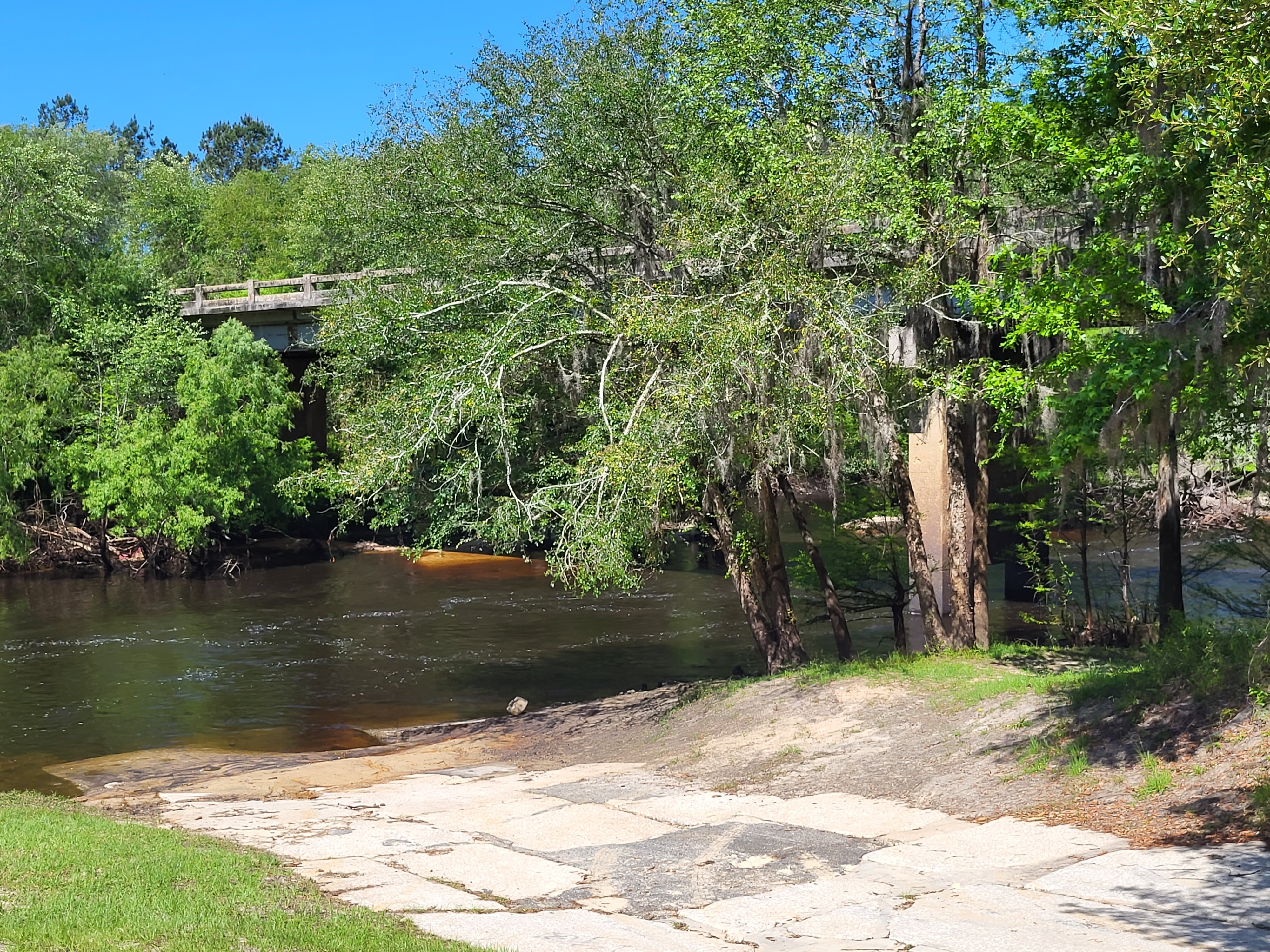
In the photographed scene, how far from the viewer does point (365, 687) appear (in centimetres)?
2475

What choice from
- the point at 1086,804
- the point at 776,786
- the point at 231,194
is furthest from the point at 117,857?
the point at 231,194

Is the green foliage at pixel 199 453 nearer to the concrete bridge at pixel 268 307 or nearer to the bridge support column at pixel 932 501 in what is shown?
the concrete bridge at pixel 268 307

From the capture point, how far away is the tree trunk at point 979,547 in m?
18.5

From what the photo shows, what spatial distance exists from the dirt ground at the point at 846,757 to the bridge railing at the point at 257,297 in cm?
2267

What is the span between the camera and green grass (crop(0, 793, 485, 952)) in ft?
23.8

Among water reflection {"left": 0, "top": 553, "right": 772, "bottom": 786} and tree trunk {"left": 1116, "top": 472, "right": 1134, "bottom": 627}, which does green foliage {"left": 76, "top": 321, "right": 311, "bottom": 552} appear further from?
tree trunk {"left": 1116, "top": 472, "right": 1134, "bottom": 627}

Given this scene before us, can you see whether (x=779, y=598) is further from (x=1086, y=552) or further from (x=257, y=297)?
(x=257, y=297)

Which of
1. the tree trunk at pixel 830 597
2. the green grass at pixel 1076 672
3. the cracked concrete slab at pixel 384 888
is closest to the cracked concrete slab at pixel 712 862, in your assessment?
the cracked concrete slab at pixel 384 888

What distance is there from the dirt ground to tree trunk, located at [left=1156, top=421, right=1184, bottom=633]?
15.9 ft

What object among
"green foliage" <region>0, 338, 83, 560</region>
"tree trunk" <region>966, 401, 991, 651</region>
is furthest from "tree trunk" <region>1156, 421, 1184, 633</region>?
"green foliage" <region>0, 338, 83, 560</region>

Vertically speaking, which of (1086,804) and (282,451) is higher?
(282,451)

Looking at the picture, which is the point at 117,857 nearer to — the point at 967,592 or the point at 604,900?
the point at 604,900

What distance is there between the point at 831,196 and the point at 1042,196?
12.2 ft

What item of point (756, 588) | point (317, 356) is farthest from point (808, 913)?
point (317, 356)
